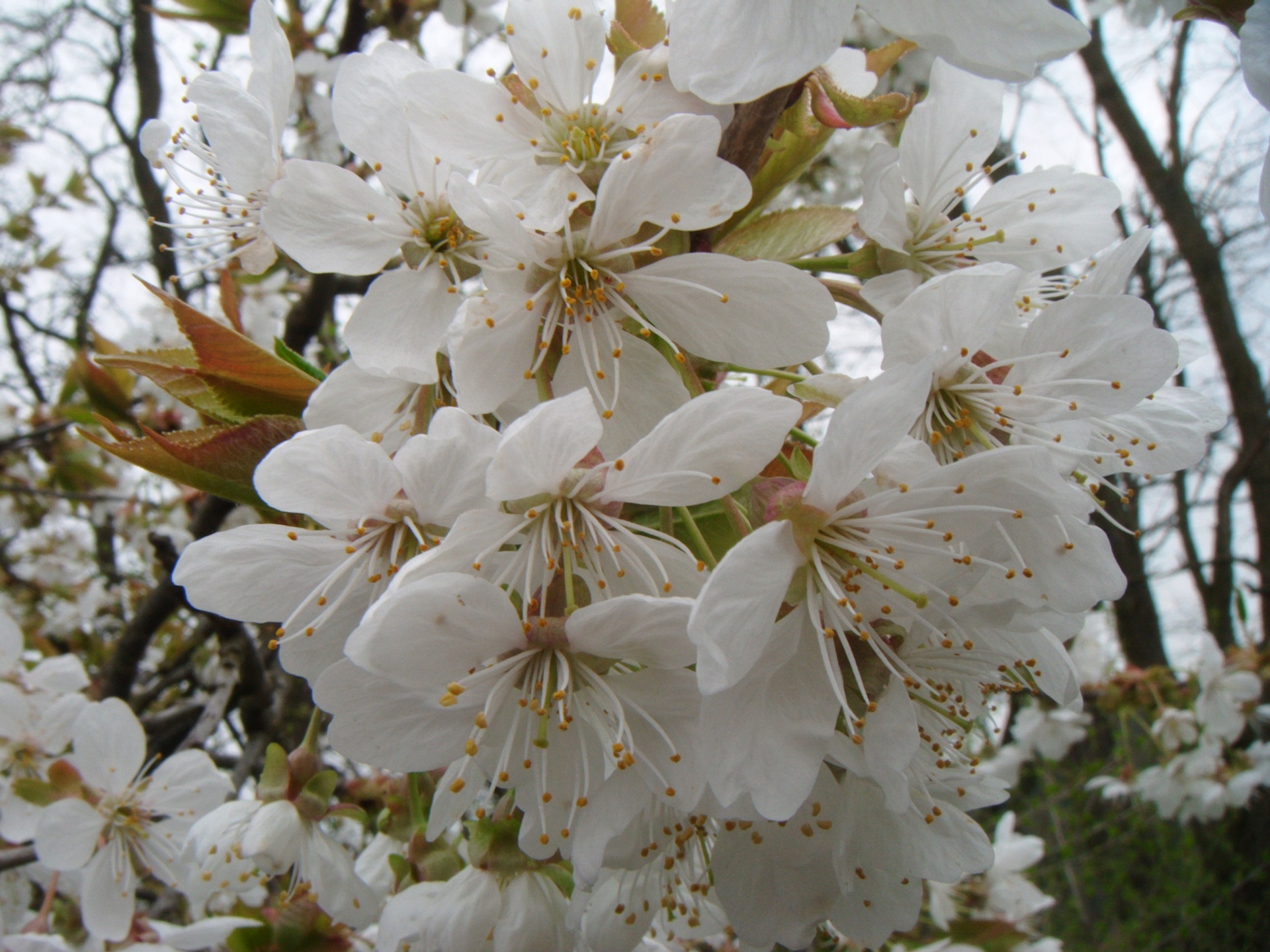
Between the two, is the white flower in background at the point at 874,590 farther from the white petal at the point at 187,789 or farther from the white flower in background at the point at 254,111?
the white petal at the point at 187,789

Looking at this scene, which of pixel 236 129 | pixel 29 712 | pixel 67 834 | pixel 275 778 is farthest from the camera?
pixel 29 712

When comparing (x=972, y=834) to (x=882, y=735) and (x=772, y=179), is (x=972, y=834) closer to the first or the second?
(x=882, y=735)

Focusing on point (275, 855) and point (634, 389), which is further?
point (275, 855)

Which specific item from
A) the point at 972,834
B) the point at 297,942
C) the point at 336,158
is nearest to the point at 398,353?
the point at 972,834

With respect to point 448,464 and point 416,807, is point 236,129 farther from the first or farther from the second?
point 416,807

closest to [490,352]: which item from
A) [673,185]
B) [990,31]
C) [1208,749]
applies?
[673,185]
